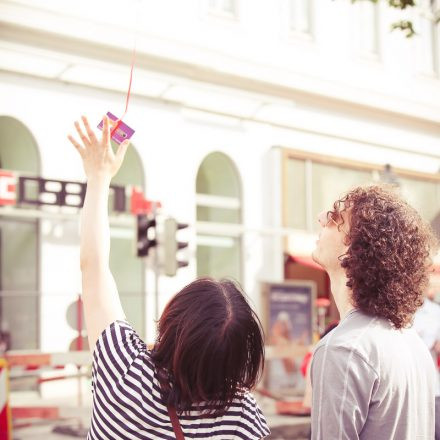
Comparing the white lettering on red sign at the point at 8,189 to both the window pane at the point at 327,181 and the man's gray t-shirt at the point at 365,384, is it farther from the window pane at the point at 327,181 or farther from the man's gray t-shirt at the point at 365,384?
the man's gray t-shirt at the point at 365,384

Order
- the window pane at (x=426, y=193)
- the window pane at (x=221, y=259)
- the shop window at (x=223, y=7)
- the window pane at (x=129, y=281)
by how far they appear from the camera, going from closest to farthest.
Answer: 1. the window pane at (x=129, y=281)
2. the shop window at (x=223, y=7)
3. the window pane at (x=221, y=259)
4. the window pane at (x=426, y=193)

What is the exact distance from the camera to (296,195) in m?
16.6

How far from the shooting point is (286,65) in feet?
53.1

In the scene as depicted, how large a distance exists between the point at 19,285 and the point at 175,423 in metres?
11.4

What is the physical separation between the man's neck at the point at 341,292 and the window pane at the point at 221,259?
12851 mm

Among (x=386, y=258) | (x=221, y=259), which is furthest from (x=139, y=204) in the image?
(x=386, y=258)

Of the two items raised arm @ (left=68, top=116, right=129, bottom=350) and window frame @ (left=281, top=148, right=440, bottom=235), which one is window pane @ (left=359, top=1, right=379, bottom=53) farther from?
raised arm @ (left=68, top=116, right=129, bottom=350)

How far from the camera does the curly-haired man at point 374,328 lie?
2.13m

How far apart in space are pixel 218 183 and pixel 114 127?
13442 millimetres

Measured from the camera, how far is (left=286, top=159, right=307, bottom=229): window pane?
53.9ft

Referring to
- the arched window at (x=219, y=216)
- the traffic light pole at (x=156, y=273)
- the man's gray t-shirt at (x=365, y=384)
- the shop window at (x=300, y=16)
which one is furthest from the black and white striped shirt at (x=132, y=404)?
the shop window at (x=300, y=16)

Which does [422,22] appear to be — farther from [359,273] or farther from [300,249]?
[359,273]

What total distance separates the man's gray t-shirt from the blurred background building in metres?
9.55

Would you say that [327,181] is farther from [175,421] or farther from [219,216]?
[175,421]
